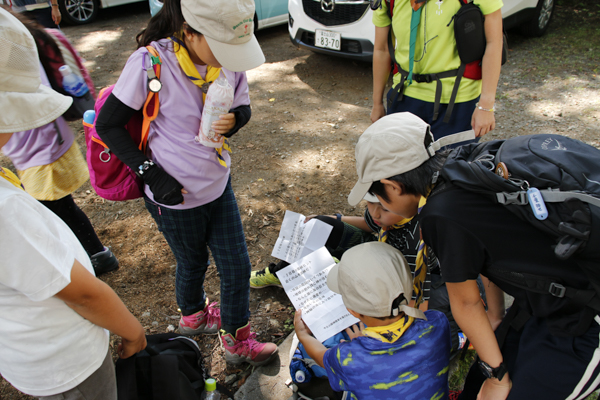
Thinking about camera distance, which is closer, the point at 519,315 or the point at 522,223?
the point at 522,223

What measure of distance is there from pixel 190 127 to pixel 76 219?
125 cm

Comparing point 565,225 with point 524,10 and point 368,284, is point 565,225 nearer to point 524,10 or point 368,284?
point 368,284

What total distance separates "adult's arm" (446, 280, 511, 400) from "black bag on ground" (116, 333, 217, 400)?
3.33 feet

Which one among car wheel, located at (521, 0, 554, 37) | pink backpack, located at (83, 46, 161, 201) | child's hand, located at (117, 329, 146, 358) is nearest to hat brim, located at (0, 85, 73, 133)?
pink backpack, located at (83, 46, 161, 201)

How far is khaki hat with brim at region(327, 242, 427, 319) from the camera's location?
1429 mm

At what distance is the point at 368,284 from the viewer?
1.44 meters

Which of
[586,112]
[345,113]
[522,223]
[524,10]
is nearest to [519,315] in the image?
[522,223]

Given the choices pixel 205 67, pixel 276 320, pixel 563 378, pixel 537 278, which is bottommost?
pixel 276 320

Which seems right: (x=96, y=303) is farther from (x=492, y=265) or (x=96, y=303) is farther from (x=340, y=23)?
Answer: (x=340, y=23)

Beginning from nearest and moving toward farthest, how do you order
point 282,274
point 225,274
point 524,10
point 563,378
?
point 563,378 < point 225,274 < point 282,274 < point 524,10

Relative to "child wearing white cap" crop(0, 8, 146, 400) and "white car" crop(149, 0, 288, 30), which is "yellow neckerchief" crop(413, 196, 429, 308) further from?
"white car" crop(149, 0, 288, 30)

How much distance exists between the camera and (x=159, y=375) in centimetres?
150

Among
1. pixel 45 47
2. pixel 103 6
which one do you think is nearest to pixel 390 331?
pixel 45 47

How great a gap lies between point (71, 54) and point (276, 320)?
1.78 metres
